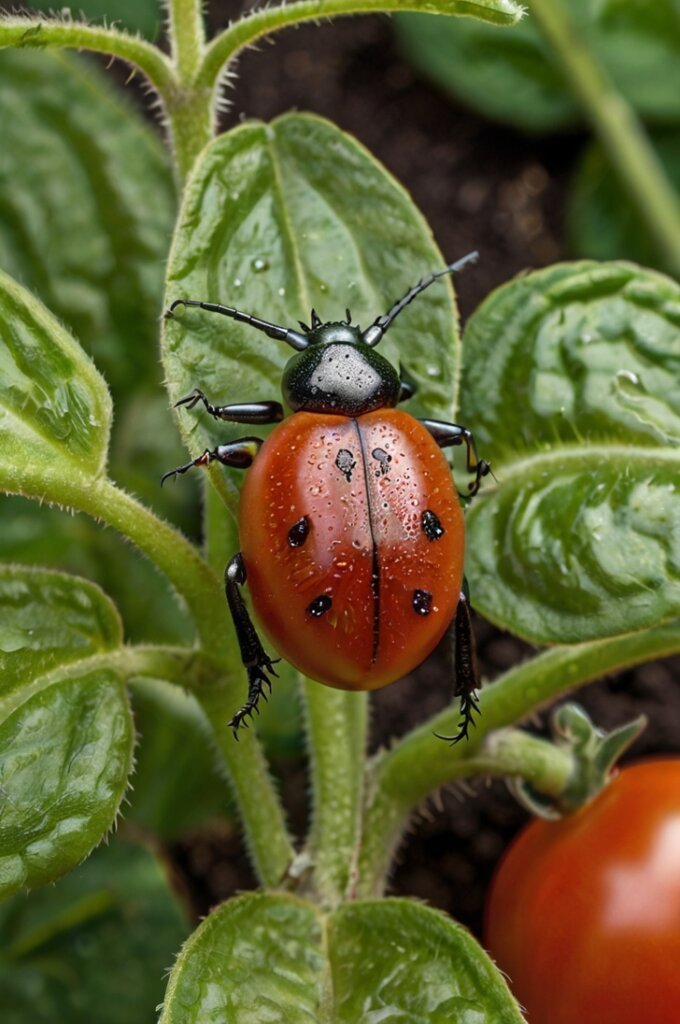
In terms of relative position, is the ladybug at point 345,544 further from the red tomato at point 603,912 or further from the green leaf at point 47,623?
the red tomato at point 603,912

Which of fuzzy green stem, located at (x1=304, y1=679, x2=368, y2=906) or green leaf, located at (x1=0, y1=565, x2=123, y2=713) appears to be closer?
green leaf, located at (x1=0, y1=565, x2=123, y2=713)

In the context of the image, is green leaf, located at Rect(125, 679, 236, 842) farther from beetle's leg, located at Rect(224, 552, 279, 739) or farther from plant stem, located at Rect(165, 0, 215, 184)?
plant stem, located at Rect(165, 0, 215, 184)

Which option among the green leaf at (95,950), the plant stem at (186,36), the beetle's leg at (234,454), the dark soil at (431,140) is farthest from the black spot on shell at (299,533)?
the dark soil at (431,140)

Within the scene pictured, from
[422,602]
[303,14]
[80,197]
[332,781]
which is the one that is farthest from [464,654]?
[80,197]

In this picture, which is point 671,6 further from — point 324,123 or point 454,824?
point 454,824

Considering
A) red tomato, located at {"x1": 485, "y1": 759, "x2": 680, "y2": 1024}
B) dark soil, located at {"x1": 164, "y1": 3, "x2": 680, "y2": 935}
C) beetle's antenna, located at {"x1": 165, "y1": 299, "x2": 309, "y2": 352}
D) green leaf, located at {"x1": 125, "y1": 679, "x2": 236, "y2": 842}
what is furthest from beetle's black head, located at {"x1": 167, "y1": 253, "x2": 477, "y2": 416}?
dark soil, located at {"x1": 164, "y1": 3, "x2": 680, "y2": 935}

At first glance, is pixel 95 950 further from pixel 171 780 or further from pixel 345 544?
pixel 345 544
